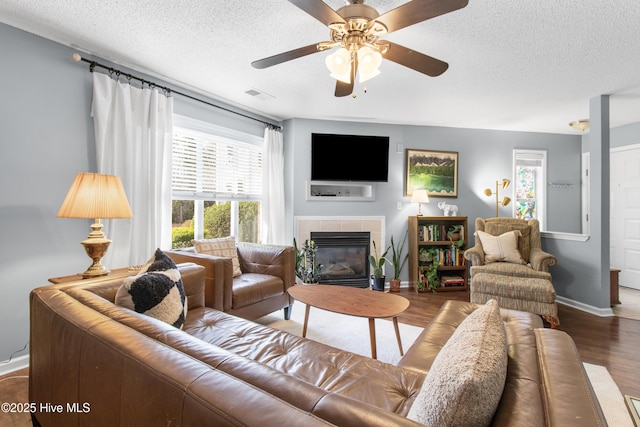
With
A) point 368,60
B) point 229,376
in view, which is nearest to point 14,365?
point 229,376

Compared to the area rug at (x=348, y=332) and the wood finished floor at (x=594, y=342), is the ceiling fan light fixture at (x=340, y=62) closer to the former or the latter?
the area rug at (x=348, y=332)

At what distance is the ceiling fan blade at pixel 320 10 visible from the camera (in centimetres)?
138

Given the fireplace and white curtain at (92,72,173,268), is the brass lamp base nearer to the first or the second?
white curtain at (92,72,173,268)

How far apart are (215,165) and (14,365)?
2371 millimetres

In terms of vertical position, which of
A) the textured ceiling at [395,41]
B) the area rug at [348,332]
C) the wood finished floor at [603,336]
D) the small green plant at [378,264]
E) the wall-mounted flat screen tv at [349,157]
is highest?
the textured ceiling at [395,41]

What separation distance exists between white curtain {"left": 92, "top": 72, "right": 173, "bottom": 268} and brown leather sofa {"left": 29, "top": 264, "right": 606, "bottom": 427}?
114 centimetres

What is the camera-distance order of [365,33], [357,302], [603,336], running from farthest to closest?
[603,336] < [357,302] < [365,33]

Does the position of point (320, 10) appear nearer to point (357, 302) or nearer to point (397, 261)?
point (357, 302)

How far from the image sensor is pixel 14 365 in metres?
2.08

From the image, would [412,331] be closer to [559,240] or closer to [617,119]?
[559,240]

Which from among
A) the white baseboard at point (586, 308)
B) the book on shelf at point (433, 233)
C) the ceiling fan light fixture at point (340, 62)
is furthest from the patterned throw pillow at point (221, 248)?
the white baseboard at point (586, 308)

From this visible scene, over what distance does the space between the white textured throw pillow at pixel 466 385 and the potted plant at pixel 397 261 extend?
352 centimetres

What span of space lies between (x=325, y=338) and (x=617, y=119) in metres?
4.87

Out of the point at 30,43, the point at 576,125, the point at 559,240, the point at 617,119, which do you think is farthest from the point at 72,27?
the point at 617,119
